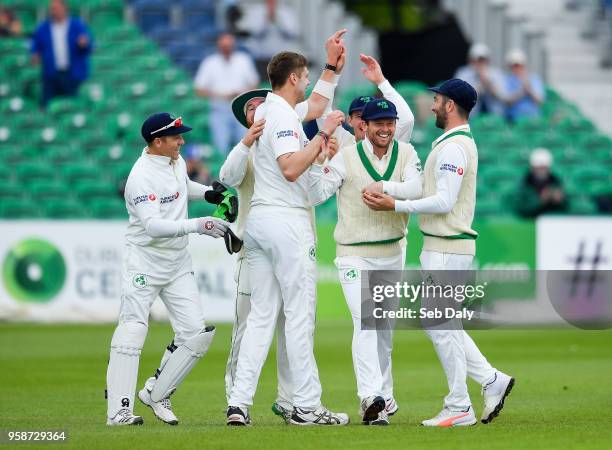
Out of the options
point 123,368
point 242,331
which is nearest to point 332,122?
point 242,331

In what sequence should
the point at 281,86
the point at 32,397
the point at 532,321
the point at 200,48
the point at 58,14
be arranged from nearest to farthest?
the point at 281,86 → the point at 32,397 → the point at 532,321 → the point at 58,14 → the point at 200,48

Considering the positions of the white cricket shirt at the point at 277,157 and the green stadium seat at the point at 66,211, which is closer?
the white cricket shirt at the point at 277,157

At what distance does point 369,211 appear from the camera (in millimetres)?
10164

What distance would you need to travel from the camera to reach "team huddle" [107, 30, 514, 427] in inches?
386

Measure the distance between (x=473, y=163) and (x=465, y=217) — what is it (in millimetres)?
398

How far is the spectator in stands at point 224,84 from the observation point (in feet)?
76.0

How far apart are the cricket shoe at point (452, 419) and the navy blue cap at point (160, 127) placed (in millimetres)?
2801

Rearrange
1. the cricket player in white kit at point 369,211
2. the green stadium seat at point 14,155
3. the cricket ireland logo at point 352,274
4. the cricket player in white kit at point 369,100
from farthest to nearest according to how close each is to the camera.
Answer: the green stadium seat at point 14,155
the cricket player in white kit at point 369,100
the cricket ireland logo at point 352,274
the cricket player in white kit at point 369,211

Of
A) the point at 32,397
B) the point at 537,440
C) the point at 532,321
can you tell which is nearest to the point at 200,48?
the point at 532,321

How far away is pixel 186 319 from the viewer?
406 inches

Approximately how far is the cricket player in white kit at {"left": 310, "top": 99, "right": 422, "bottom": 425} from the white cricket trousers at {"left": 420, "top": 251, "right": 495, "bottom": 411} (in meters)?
0.36

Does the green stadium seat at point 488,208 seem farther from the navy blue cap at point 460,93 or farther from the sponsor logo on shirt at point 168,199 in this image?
the sponsor logo on shirt at point 168,199

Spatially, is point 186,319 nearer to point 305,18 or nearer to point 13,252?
point 13,252

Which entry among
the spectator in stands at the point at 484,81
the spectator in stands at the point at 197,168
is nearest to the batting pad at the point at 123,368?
the spectator in stands at the point at 197,168
